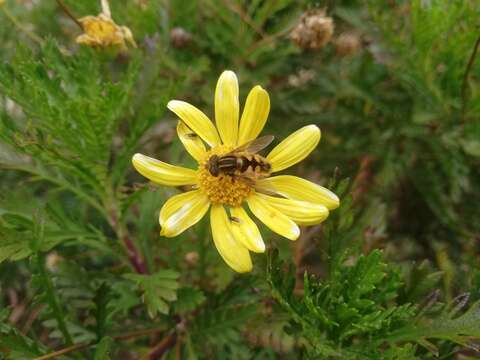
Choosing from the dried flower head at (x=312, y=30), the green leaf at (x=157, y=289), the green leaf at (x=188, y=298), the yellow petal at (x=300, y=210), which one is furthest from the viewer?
the dried flower head at (x=312, y=30)

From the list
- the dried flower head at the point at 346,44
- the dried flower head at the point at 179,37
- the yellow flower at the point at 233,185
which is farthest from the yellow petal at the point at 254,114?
the dried flower head at the point at 346,44

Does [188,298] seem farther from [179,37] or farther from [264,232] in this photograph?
[179,37]

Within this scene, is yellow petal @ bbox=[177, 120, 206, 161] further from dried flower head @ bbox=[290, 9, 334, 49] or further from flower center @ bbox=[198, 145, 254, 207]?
dried flower head @ bbox=[290, 9, 334, 49]

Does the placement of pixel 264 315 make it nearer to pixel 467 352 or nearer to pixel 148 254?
pixel 148 254

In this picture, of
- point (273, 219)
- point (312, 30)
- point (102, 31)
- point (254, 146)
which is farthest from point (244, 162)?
point (312, 30)

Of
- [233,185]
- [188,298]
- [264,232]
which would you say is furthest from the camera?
[264,232]

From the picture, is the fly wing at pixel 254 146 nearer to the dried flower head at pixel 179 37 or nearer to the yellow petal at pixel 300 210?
the yellow petal at pixel 300 210

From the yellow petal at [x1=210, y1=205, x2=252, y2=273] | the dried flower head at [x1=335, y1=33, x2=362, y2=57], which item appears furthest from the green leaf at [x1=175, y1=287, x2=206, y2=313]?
the dried flower head at [x1=335, y1=33, x2=362, y2=57]
